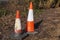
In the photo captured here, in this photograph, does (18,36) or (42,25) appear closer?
(18,36)

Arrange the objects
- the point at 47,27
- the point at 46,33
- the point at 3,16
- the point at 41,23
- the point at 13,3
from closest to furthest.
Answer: the point at 46,33 < the point at 47,27 < the point at 41,23 < the point at 3,16 < the point at 13,3

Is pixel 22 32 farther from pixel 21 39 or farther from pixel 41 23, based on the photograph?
pixel 41 23

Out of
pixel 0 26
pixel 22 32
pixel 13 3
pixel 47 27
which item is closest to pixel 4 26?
pixel 0 26

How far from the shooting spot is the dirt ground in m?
5.48

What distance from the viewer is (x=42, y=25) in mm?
6270

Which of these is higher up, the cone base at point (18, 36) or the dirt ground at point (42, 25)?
the dirt ground at point (42, 25)

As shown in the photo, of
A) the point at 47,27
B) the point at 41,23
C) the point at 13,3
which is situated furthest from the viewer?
the point at 13,3

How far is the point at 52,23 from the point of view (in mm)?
6438

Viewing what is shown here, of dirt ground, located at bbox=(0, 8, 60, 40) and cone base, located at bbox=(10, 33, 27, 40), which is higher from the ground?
dirt ground, located at bbox=(0, 8, 60, 40)

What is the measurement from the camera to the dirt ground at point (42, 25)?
216 inches

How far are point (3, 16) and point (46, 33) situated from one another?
6.57ft

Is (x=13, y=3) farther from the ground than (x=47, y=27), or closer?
farther from the ground

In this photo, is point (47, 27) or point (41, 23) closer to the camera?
point (47, 27)

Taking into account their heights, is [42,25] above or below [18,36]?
above
